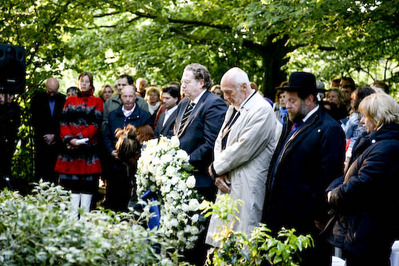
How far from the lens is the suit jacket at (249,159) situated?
5680 mm

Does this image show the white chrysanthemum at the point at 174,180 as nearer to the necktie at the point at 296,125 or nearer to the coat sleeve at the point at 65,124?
the necktie at the point at 296,125

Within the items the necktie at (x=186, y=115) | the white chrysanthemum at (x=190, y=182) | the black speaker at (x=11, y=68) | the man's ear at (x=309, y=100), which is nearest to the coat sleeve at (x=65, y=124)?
the necktie at (x=186, y=115)

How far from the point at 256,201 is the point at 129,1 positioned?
7.95m

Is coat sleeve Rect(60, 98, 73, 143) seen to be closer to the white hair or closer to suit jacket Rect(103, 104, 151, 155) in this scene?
suit jacket Rect(103, 104, 151, 155)

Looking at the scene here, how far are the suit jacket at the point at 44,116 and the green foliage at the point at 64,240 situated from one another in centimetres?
680

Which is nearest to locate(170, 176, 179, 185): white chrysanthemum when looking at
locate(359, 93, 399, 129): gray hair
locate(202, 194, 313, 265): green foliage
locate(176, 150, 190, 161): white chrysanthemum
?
locate(176, 150, 190, 161): white chrysanthemum

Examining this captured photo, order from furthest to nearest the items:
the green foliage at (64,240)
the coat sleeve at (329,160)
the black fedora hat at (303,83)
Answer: the black fedora hat at (303,83) < the coat sleeve at (329,160) < the green foliage at (64,240)

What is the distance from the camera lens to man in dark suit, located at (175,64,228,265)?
21.5 ft

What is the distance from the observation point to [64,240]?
324 centimetres

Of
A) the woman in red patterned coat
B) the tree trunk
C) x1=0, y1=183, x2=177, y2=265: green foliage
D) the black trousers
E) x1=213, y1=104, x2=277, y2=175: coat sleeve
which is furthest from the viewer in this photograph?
the tree trunk

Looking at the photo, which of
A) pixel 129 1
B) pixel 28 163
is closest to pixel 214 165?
pixel 28 163

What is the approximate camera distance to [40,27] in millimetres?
10172

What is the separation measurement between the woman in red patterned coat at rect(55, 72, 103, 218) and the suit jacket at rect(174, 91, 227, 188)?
9.56ft

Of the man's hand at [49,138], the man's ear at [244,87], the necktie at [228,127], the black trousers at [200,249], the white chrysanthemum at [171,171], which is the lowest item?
the black trousers at [200,249]
